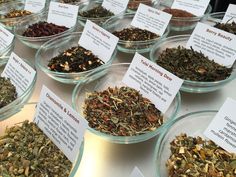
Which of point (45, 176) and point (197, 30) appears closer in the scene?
point (45, 176)

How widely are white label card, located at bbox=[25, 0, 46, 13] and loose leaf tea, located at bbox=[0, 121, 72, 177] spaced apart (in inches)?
38.1

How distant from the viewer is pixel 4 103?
3.71 feet

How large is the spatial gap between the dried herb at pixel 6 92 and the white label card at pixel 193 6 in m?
0.99

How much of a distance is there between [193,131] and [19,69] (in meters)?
0.70

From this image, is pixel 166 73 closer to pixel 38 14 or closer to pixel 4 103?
pixel 4 103

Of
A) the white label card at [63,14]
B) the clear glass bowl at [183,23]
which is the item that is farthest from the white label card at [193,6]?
the white label card at [63,14]

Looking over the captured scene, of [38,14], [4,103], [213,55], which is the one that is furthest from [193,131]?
[38,14]

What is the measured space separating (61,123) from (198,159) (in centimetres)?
41

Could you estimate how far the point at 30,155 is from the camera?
0.92 m

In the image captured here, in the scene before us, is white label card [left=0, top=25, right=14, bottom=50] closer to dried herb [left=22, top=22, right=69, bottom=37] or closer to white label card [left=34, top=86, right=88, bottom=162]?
dried herb [left=22, top=22, right=69, bottom=37]

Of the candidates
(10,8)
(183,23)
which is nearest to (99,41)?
(183,23)

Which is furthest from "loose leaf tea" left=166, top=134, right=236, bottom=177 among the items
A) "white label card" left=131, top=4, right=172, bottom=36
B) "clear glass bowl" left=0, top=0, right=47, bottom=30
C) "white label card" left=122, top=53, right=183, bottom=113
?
"clear glass bowl" left=0, top=0, right=47, bottom=30

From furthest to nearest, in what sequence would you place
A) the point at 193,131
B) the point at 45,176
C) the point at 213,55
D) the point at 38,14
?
1. the point at 38,14
2. the point at 213,55
3. the point at 193,131
4. the point at 45,176

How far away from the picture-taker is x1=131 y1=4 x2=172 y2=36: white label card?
1.45 metres
